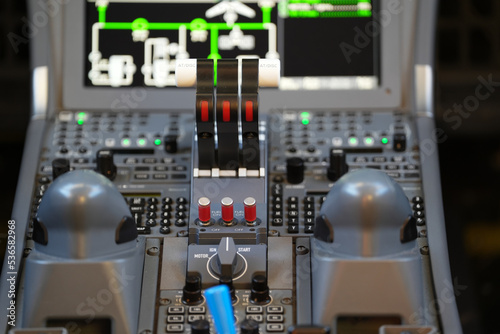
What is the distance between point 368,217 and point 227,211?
0.36 m

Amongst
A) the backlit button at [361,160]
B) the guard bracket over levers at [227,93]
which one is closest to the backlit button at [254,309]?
the guard bracket over levers at [227,93]

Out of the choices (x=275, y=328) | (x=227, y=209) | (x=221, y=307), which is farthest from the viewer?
(x=227, y=209)

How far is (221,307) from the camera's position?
1.46 meters

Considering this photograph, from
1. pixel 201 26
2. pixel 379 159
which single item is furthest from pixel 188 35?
pixel 379 159

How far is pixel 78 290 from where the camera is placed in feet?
5.17

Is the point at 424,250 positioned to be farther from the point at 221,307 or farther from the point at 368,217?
the point at 221,307

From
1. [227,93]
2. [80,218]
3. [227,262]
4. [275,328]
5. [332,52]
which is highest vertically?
[332,52]

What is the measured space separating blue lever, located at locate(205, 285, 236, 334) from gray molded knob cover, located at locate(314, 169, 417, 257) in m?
0.27

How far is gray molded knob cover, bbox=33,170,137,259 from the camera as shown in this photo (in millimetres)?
1548

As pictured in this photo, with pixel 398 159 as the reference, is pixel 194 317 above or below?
below

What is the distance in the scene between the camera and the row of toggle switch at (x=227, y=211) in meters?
1.77

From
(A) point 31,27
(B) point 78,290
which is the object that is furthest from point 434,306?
(A) point 31,27

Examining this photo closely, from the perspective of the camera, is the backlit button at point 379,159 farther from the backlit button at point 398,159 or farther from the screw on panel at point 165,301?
the screw on panel at point 165,301

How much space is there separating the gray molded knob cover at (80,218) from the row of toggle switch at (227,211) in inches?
8.5
